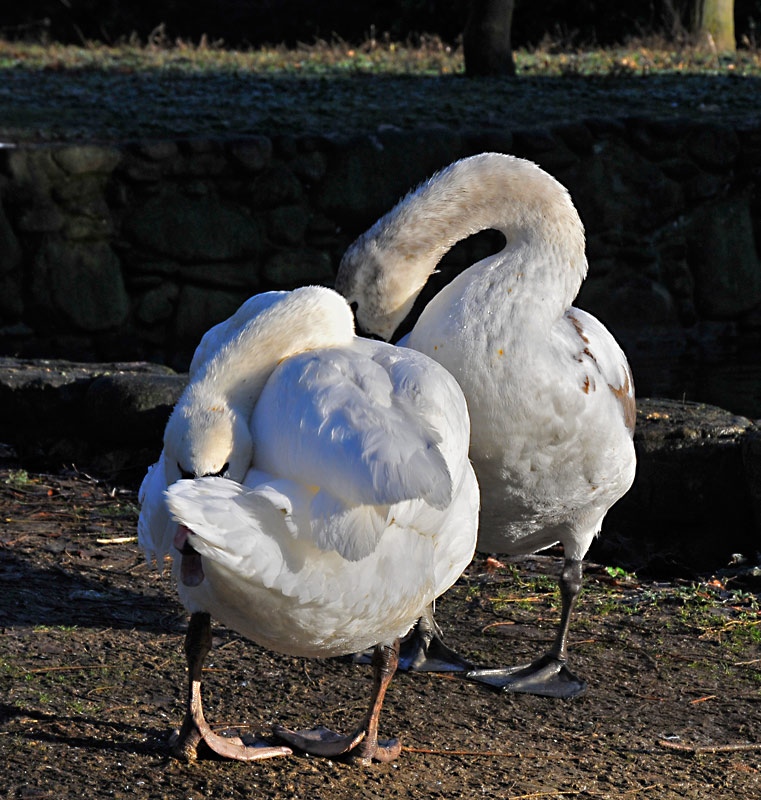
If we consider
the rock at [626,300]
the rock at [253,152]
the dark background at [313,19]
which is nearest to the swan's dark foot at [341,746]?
the rock at [253,152]

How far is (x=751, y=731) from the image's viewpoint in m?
3.06

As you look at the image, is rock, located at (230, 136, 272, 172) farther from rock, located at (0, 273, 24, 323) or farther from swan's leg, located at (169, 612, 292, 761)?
swan's leg, located at (169, 612, 292, 761)

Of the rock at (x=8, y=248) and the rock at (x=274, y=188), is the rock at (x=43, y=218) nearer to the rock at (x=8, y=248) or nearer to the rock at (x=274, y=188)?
the rock at (x=8, y=248)

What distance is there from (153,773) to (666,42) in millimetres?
12279

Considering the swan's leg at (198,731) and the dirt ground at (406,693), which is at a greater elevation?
the swan's leg at (198,731)

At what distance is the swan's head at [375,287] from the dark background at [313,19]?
40.6 ft

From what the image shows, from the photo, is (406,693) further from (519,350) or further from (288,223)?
(288,223)

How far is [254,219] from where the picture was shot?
24.5ft

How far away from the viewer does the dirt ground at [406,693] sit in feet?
8.39

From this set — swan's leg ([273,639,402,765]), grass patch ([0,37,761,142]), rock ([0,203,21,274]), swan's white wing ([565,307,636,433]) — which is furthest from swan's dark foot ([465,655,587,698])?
grass patch ([0,37,761,142])

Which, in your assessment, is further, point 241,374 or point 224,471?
point 241,374

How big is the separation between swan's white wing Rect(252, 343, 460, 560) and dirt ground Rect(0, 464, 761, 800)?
69cm

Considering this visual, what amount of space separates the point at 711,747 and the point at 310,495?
136 centimetres

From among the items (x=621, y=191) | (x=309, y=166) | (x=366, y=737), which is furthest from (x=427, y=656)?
(x=621, y=191)
